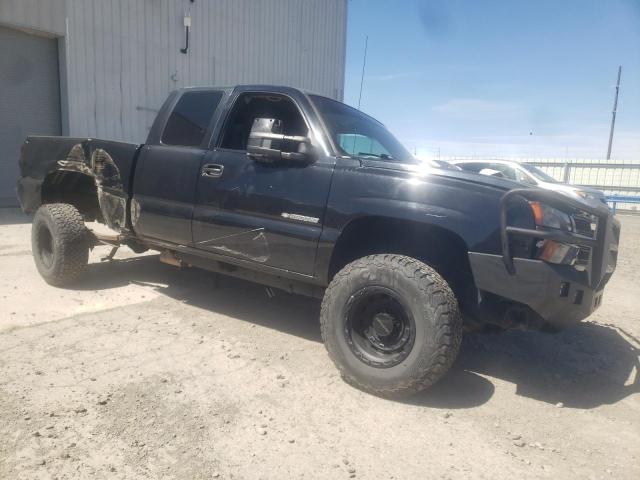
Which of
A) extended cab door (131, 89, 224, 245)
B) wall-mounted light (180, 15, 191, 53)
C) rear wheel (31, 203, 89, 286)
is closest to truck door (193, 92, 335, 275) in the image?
extended cab door (131, 89, 224, 245)

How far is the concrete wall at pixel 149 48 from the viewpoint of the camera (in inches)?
394

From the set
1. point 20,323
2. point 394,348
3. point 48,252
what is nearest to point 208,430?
point 394,348

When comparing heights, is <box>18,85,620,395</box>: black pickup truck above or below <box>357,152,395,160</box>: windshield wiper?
below

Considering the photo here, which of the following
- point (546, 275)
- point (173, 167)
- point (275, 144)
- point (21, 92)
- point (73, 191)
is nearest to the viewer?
point (546, 275)

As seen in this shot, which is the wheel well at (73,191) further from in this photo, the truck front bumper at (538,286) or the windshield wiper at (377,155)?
the truck front bumper at (538,286)

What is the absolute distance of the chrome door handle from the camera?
3765 mm

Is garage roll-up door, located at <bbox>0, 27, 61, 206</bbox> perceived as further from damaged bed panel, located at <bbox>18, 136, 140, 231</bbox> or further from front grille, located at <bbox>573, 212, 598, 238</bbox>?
front grille, located at <bbox>573, 212, 598, 238</bbox>

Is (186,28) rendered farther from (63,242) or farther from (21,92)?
(63,242)

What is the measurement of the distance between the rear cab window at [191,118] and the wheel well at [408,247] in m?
1.62

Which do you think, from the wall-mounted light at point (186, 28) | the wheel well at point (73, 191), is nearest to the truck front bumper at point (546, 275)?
the wheel well at point (73, 191)

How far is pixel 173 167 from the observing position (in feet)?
13.4

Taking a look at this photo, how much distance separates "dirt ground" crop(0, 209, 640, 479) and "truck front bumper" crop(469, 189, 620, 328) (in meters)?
0.67

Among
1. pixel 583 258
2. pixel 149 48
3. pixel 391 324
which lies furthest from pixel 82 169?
pixel 149 48

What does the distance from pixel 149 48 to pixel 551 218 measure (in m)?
11.1
